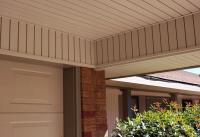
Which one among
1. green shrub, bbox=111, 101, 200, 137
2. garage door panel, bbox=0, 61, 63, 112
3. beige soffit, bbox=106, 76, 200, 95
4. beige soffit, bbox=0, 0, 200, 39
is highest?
beige soffit, bbox=0, 0, 200, 39

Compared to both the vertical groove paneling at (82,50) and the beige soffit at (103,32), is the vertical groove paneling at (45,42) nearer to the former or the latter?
the beige soffit at (103,32)

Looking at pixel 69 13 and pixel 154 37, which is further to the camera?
pixel 154 37

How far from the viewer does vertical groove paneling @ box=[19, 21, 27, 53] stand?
4180 mm

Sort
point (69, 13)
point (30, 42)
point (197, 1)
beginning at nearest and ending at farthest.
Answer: point (197, 1), point (69, 13), point (30, 42)

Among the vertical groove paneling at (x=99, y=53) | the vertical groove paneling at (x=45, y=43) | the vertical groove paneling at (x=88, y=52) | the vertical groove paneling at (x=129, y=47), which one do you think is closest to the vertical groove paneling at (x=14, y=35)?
the vertical groove paneling at (x=45, y=43)

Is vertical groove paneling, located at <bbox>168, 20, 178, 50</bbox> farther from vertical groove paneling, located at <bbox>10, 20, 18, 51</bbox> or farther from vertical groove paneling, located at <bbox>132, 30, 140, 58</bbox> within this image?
vertical groove paneling, located at <bbox>10, 20, 18, 51</bbox>

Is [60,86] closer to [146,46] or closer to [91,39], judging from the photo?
[91,39]

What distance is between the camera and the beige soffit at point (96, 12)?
3643 millimetres

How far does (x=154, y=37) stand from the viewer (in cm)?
450

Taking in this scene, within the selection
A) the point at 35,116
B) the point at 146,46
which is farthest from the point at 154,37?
the point at 35,116

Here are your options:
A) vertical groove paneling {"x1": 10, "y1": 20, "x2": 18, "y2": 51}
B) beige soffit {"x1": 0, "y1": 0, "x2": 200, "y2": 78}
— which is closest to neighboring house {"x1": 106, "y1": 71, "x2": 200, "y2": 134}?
beige soffit {"x1": 0, "y1": 0, "x2": 200, "y2": 78}

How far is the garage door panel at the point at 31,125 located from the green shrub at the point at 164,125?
3.57 feet

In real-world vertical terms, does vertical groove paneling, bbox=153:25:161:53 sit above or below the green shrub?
above

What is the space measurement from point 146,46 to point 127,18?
617 mm
